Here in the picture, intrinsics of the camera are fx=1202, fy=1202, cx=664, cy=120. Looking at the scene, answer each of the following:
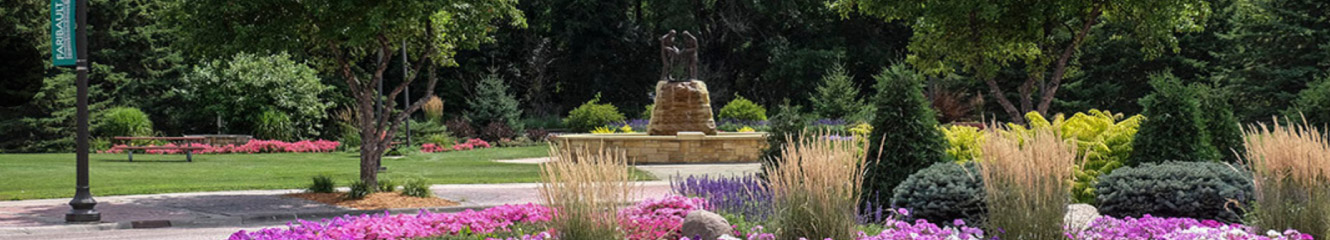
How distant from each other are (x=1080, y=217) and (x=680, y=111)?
59.2ft

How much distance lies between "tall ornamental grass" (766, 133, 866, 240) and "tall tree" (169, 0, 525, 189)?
739 centimetres

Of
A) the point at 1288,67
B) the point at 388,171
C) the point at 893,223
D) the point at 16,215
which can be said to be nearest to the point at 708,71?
the point at 1288,67

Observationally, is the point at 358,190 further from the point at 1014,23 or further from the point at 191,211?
the point at 1014,23

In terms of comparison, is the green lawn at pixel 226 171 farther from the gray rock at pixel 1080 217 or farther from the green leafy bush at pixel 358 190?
the gray rock at pixel 1080 217

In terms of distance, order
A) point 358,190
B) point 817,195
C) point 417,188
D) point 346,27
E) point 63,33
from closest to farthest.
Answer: point 817,195 → point 63,33 → point 346,27 → point 358,190 → point 417,188

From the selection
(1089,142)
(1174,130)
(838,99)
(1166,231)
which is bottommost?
(1166,231)

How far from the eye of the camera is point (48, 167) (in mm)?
22422

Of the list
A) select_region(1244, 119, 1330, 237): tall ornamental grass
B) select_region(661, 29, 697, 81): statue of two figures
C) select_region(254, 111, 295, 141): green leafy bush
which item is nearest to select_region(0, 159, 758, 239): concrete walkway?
select_region(1244, 119, 1330, 237): tall ornamental grass

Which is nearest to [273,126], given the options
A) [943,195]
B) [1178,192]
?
[943,195]

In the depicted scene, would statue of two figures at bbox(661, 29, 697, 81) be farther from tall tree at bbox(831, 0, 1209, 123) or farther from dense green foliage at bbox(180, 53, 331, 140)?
dense green foliage at bbox(180, 53, 331, 140)

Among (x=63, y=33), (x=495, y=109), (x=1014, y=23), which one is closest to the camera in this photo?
(x=63, y=33)

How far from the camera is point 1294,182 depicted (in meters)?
7.37

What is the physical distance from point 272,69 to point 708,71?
19.0 meters

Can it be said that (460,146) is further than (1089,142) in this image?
Yes
